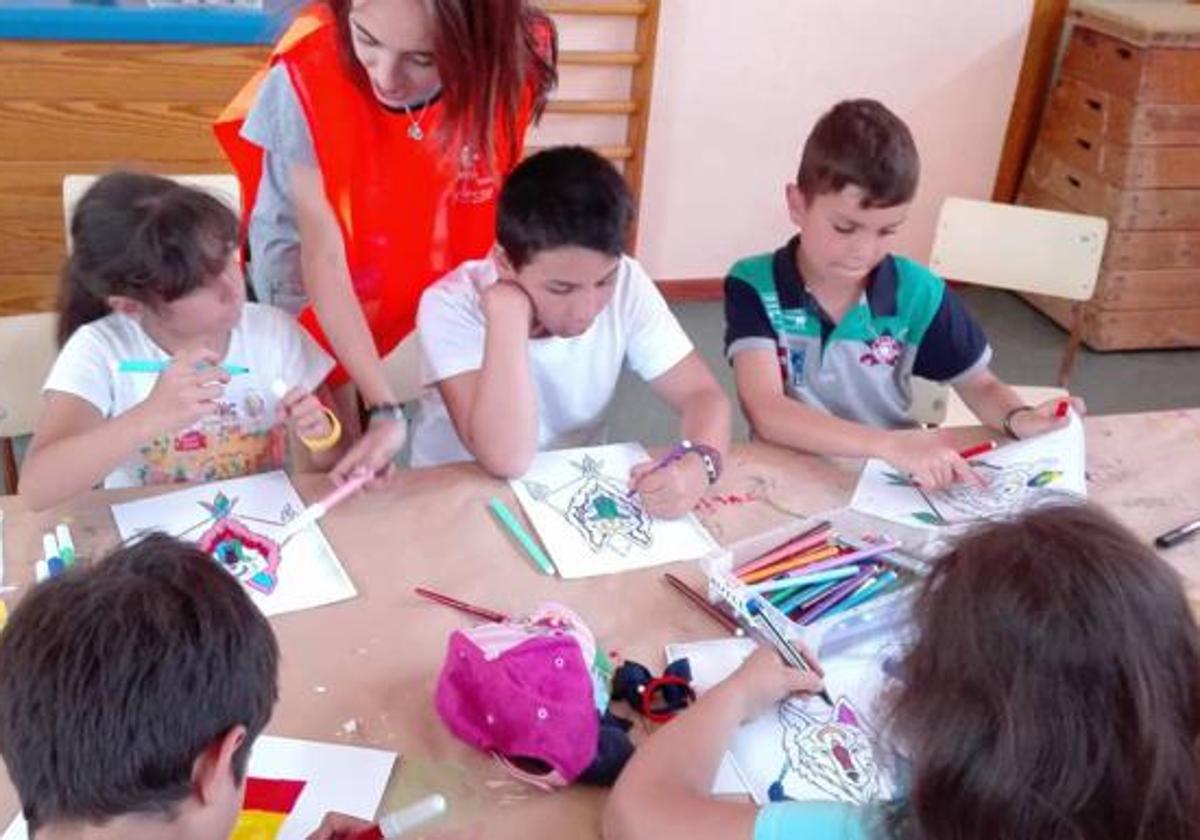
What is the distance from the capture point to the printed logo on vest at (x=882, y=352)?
1.61 meters

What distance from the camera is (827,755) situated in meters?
0.95

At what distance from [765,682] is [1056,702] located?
36cm

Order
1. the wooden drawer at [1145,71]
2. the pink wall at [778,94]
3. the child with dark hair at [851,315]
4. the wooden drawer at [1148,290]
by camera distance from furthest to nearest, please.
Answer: the wooden drawer at [1148,290]
the pink wall at [778,94]
the wooden drawer at [1145,71]
the child with dark hair at [851,315]

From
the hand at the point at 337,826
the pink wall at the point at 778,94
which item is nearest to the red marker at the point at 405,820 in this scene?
the hand at the point at 337,826

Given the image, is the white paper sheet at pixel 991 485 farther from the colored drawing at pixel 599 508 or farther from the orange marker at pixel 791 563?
the colored drawing at pixel 599 508

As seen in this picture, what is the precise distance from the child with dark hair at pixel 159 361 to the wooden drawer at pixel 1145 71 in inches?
103

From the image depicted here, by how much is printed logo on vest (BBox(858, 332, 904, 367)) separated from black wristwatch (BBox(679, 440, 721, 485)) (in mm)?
368

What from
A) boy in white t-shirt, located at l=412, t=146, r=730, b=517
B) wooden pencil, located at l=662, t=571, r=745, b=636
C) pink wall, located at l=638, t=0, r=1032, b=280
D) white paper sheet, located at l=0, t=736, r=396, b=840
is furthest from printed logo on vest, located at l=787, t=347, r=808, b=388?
pink wall, located at l=638, t=0, r=1032, b=280

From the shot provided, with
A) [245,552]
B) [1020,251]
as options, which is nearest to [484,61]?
[245,552]

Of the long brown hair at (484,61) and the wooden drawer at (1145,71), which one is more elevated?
the long brown hair at (484,61)

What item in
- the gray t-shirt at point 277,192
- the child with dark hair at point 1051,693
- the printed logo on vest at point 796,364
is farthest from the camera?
the printed logo on vest at point 796,364

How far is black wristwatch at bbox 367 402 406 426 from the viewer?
1393mm

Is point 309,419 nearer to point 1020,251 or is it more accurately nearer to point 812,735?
point 812,735

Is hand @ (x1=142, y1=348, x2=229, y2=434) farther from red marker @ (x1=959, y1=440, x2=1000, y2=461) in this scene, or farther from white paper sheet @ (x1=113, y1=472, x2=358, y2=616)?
red marker @ (x1=959, y1=440, x2=1000, y2=461)
